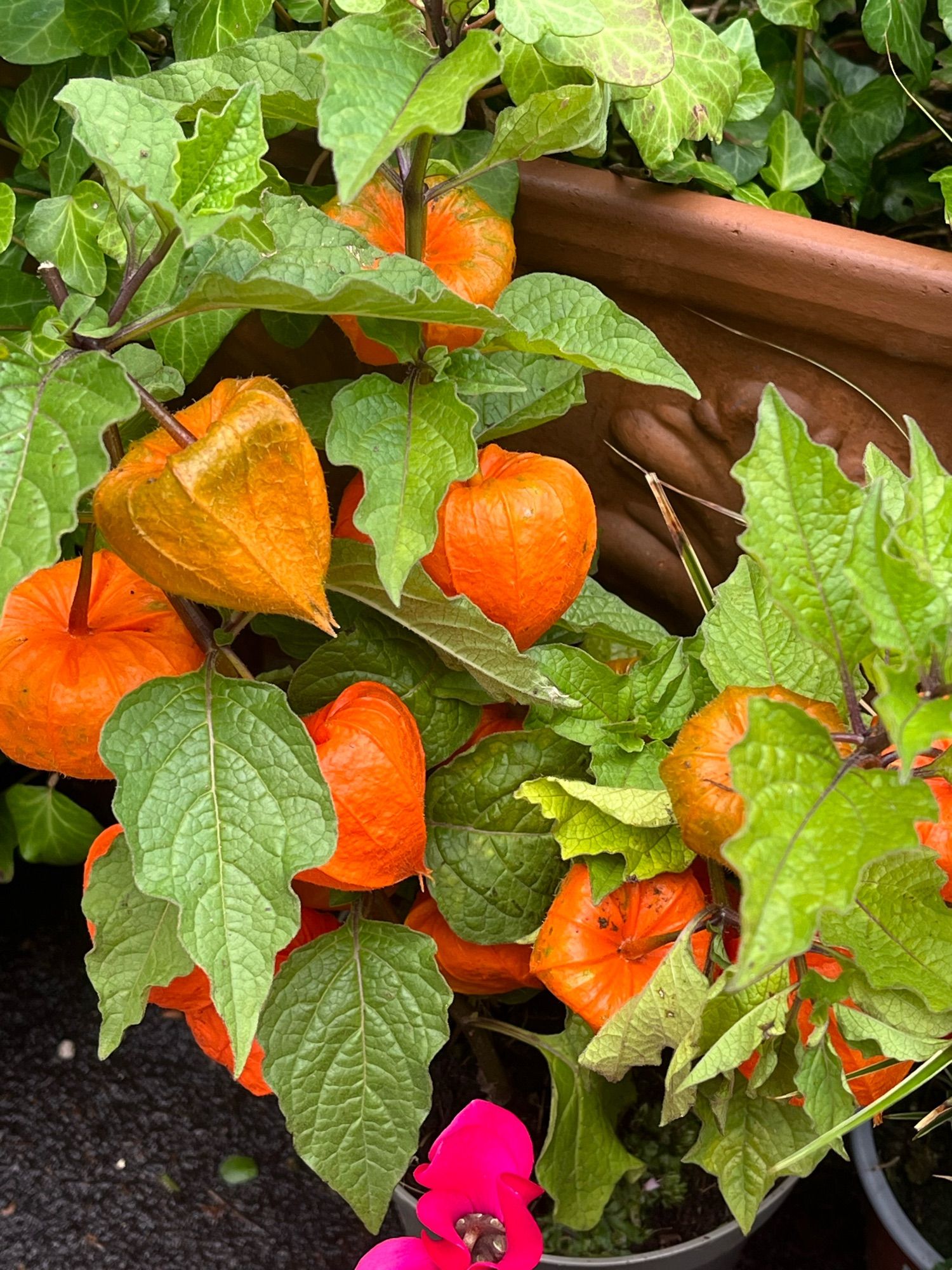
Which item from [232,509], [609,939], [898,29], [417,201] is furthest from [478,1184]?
[898,29]

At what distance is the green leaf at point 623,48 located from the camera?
1.56 feet

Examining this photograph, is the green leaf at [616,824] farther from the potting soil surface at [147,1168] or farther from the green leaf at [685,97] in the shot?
the potting soil surface at [147,1168]

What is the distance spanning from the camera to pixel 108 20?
67cm

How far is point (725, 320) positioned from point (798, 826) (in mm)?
389

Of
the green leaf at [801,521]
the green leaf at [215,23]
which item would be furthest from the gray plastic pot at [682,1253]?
the green leaf at [215,23]

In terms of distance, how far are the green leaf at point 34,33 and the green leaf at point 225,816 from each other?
0.38 m

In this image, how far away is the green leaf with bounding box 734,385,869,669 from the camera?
0.41 m

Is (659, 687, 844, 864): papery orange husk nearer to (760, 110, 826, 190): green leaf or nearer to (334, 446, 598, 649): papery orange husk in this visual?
(334, 446, 598, 649): papery orange husk

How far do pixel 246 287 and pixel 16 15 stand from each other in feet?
1.24

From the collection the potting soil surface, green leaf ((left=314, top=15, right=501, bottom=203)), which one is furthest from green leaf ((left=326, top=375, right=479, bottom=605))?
the potting soil surface

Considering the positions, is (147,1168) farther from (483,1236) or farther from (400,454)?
(400,454)

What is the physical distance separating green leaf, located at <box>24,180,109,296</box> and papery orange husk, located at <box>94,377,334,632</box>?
5.8 inches

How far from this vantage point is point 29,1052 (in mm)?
1035

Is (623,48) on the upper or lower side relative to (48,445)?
upper
